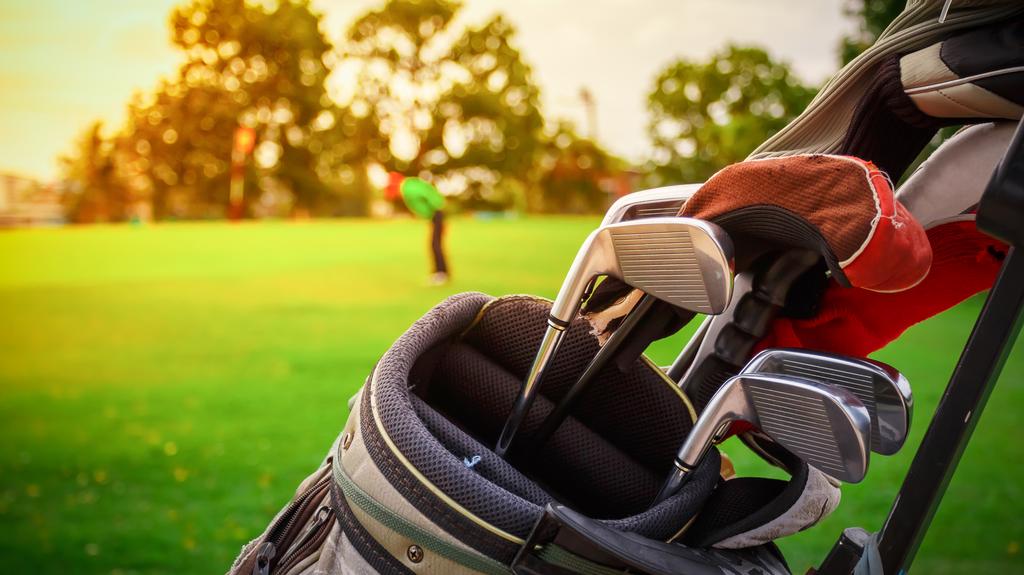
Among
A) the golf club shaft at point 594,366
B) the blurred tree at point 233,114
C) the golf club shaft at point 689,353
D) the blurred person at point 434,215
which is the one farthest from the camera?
the blurred tree at point 233,114

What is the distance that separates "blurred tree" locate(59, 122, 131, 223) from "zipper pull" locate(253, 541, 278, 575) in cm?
1707

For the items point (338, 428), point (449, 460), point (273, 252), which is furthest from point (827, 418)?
point (273, 252)

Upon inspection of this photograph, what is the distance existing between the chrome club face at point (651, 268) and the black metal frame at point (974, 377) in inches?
8.2

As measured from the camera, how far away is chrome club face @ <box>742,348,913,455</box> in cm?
76

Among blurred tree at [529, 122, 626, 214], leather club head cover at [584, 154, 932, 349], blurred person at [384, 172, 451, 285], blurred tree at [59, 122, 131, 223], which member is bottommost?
blurred tree at [59, 122, 131, 223]

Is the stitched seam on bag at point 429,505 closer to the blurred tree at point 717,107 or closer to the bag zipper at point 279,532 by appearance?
the bag zipper at point 279,532

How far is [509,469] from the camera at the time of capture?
840 millimetres

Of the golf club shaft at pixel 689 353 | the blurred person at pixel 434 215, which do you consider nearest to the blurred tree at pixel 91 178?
the blurred person at pixel 434 215

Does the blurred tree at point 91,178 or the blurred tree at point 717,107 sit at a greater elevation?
the blurred tree at point 717,107

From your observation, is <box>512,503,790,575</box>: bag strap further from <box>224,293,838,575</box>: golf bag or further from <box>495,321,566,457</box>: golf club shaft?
<box>495,321,566,457</box>: golf club shaft

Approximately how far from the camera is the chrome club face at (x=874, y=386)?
0.76 m

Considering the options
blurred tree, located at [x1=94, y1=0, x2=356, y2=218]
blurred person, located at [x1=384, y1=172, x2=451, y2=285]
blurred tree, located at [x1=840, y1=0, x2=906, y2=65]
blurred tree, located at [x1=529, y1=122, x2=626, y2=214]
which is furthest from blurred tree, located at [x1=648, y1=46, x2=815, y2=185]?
blurred tree, located at [x1=94, y1=0, x2=356, y2=218]

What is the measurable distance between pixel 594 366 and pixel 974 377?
1.18 feet

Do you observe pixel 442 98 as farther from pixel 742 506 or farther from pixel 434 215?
pixel 742 506
